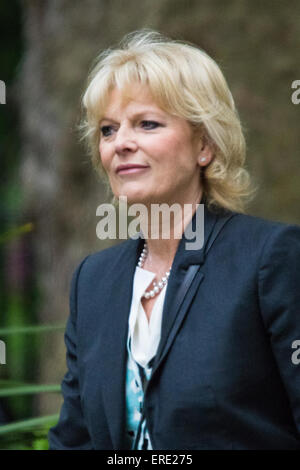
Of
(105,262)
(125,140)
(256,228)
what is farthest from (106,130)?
(256,228)

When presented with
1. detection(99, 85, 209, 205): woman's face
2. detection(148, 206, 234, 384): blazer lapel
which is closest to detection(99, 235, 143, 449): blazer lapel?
detection(148, 206, 234, 384): blazer lapel

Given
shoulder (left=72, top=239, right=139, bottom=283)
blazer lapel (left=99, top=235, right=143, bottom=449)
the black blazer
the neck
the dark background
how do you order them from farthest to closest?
the dark background < shoulder (left=72, top=239, right=139, bottom=283) < the neck < blazer lapel (left=99, top=235, right=143, bottom=449) < the black blazer

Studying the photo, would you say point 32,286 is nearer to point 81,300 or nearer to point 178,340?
point 81,300

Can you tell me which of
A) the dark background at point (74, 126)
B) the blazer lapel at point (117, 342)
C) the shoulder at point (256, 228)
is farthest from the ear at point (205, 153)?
the dark background at point (74, 126)

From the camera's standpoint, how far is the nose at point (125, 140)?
178 cm

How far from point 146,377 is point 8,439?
0.50 meters

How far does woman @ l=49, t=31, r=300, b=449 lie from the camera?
1.57 meters

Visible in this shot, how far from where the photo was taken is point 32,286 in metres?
5.52

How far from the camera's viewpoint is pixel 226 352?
1.58 m

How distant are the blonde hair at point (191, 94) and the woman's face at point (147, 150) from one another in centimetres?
3

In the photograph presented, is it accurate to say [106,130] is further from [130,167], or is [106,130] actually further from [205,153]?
[205,153]

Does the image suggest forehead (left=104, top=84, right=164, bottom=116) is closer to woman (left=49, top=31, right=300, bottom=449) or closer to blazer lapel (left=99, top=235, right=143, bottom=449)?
woman (left=49, top=31, right=300, bottom=449)

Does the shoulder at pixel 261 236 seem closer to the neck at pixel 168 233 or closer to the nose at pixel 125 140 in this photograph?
the neck at pixel 168 233
